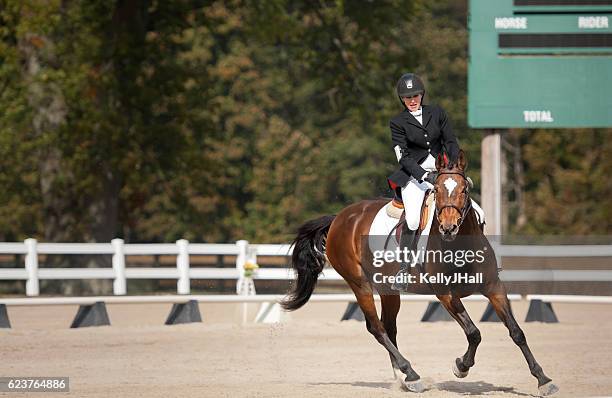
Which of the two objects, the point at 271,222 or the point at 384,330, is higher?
the point at 384,330

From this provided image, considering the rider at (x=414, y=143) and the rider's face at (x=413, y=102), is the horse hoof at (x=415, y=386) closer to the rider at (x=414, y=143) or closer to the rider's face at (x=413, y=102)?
the rider at (x=414, y=143)

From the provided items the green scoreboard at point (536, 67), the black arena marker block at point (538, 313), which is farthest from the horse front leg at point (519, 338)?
the green scoreboard at point (536, 67)

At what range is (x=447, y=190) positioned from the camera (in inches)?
370

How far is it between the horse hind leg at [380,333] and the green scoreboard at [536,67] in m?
7.95

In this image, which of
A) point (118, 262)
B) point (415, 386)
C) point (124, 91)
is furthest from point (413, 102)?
point (124, 91)

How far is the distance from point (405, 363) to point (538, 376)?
1.27 meters

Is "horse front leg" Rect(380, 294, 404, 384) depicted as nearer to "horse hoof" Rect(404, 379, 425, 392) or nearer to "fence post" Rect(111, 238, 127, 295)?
"horse hoof" Rect(404, 379, 425, 392)

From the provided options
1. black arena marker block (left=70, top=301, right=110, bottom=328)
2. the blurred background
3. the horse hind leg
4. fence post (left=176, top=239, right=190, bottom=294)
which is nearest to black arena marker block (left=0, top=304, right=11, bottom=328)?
black arena marker block (left=70, top=301, right=110, bottom=328)

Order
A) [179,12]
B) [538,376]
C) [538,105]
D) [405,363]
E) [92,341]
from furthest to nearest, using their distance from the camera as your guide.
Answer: [179,12] < [538,105] < [92,341] < [405,363] < [538,376]

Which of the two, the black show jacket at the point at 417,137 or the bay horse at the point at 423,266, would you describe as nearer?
the bay horse at the point at 423,266

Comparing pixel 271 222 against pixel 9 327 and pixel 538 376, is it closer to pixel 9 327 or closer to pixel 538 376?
pixel 9 327

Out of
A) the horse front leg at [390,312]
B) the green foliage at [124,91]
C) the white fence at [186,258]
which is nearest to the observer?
the horse front leg at [390,312]

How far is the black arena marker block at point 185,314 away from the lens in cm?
1775

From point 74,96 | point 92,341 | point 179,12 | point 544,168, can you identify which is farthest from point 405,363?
point 544,168
